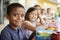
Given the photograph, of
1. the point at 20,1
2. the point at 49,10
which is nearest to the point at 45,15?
the point at 49,10

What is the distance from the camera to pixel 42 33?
725mm

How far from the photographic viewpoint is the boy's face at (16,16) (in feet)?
2.38

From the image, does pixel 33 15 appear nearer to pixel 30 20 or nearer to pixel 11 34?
pixel 30 20

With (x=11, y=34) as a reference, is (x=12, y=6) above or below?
above

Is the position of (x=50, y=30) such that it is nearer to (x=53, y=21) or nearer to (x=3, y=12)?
(x=53, y=21)

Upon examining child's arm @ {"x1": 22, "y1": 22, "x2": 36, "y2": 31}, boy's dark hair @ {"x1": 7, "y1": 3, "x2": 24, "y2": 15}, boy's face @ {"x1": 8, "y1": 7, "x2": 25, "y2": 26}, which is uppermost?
boy's dark hair @ {"x1": 7, "y1": 3, "x2": 24, "y2": 15}

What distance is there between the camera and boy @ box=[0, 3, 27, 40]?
0.72 metres

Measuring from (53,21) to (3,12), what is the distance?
10.1 inches

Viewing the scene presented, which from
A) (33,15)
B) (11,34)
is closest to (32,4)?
(33,15)

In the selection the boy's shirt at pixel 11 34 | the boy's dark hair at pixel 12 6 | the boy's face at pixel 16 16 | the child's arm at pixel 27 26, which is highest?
the boy's dark hair at pixel 12 6

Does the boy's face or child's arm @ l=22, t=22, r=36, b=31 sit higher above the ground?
the boy's face

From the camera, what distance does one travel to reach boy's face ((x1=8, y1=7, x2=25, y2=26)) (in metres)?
0.73

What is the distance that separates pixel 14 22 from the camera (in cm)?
73

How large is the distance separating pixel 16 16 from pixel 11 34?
0.29ft
